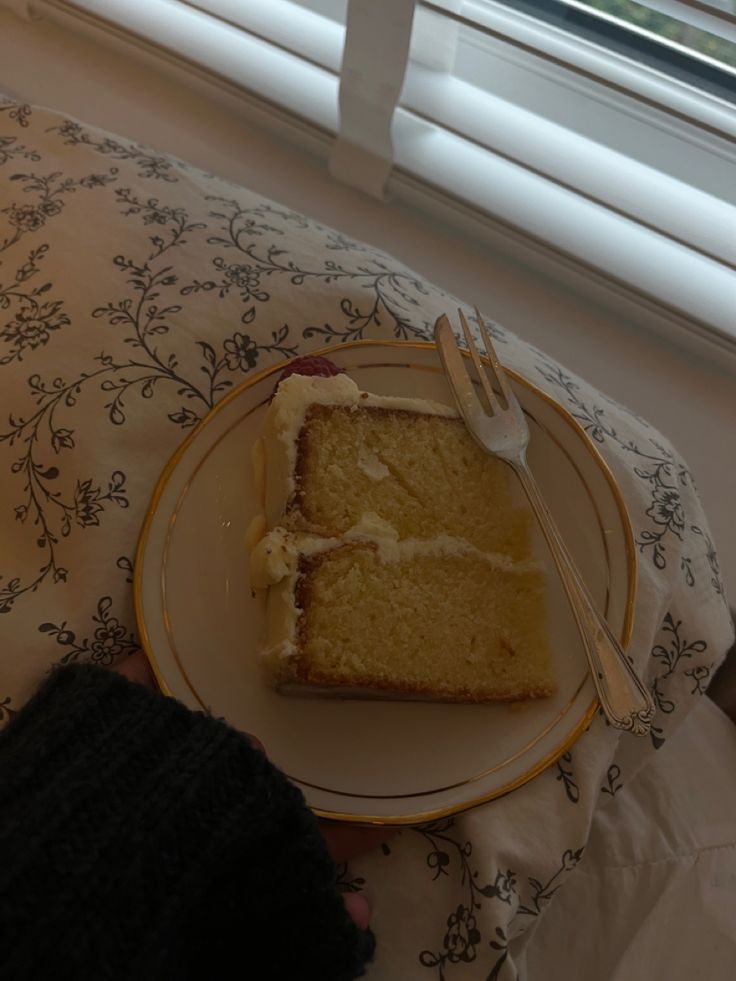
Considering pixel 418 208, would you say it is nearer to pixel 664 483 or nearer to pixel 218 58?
pixel 218 58

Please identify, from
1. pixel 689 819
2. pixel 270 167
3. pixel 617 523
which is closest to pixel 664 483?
pixel 617 523

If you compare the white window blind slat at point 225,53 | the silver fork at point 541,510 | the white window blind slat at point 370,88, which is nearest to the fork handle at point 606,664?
the silver fork at point 541,510

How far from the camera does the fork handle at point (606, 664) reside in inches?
22.4

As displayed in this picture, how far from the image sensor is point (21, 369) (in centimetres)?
68

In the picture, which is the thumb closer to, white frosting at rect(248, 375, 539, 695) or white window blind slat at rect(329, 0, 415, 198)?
white frosting at rect(248, 375, 539, 695)

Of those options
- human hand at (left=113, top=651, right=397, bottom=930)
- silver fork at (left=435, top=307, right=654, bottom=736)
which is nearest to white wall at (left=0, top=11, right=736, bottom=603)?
silver fork at (left=435, top=307, right=654, bottom=736)

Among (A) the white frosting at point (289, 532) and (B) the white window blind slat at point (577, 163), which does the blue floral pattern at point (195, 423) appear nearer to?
(A) the white frosting at point (289, 532)

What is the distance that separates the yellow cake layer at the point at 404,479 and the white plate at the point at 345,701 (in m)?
0.04

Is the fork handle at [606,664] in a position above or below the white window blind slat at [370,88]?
below

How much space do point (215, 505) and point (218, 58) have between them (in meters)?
0.78

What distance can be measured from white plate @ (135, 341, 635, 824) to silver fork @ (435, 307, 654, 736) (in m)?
0.02

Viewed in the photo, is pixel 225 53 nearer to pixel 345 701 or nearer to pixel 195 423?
pixel 195 423

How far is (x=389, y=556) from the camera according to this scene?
617 mm

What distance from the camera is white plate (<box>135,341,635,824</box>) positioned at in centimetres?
56
